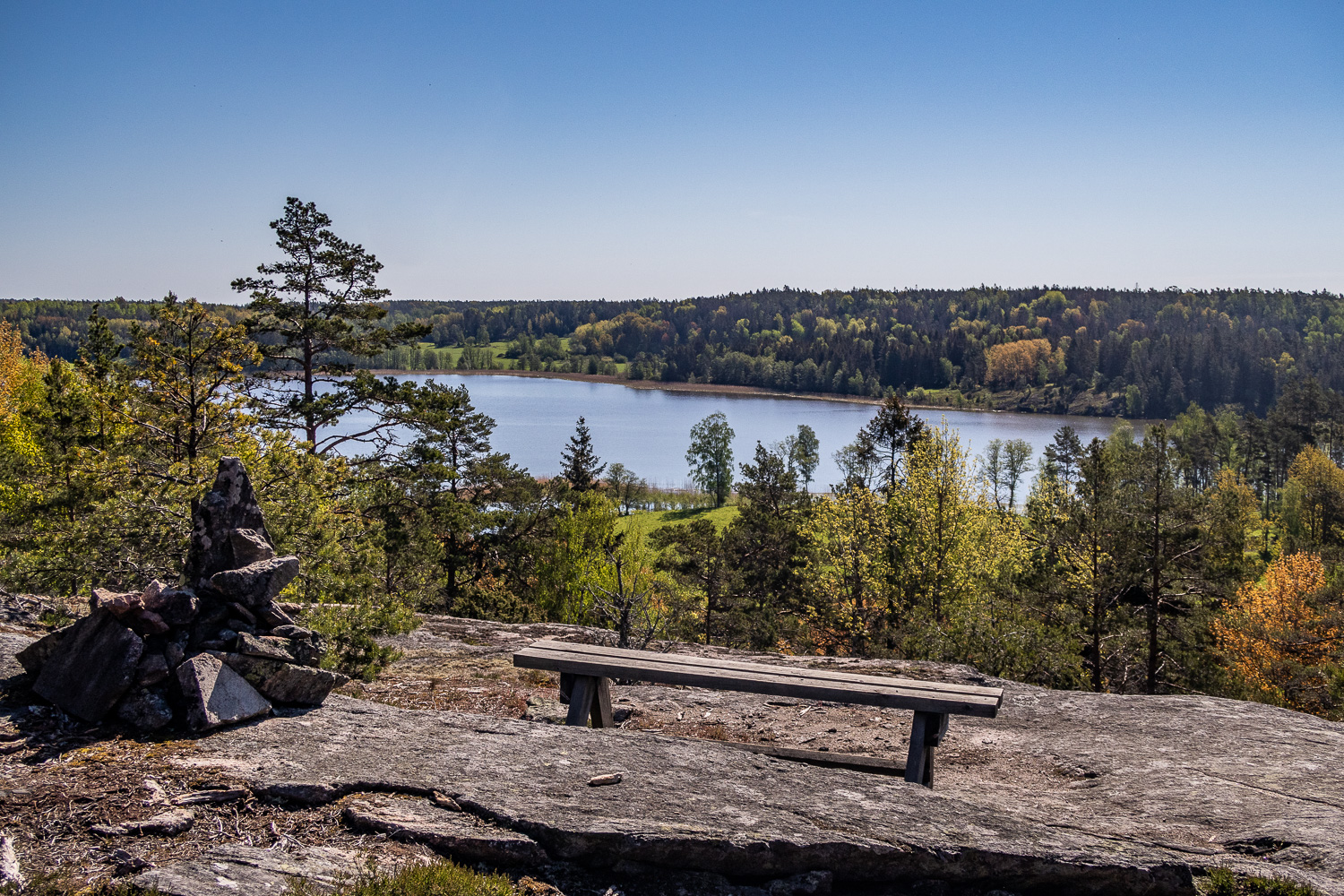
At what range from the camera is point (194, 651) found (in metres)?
5.01

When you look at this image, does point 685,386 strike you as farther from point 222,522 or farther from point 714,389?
point 222,522

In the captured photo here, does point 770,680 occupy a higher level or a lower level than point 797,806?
higher

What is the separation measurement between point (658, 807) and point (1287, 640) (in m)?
33.0

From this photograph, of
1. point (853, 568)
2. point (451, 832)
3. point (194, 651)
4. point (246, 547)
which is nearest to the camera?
point (451, 832)

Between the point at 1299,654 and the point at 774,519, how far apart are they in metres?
19.9

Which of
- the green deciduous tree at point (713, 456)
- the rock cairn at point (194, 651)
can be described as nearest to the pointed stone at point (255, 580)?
the rock cairn at point (194, 651)

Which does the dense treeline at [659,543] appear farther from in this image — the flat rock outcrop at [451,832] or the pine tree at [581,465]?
the flat rock outcrop at [451,832]

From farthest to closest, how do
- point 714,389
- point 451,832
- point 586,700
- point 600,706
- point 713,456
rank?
point 714,389 → point 713,456 → point 600,706 → point 586,700 → point 451,832

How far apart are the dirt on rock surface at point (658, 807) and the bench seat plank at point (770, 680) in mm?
528

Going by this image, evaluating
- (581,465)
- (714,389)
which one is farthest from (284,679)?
(714,389)

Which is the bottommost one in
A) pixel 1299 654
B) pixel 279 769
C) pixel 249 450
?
pixel 1299 654

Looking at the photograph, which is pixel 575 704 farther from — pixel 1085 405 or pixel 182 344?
pixel 1085 405

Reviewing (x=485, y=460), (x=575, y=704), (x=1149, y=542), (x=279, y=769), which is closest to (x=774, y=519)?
(x=485, y=460)

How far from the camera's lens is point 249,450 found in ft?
38.4
